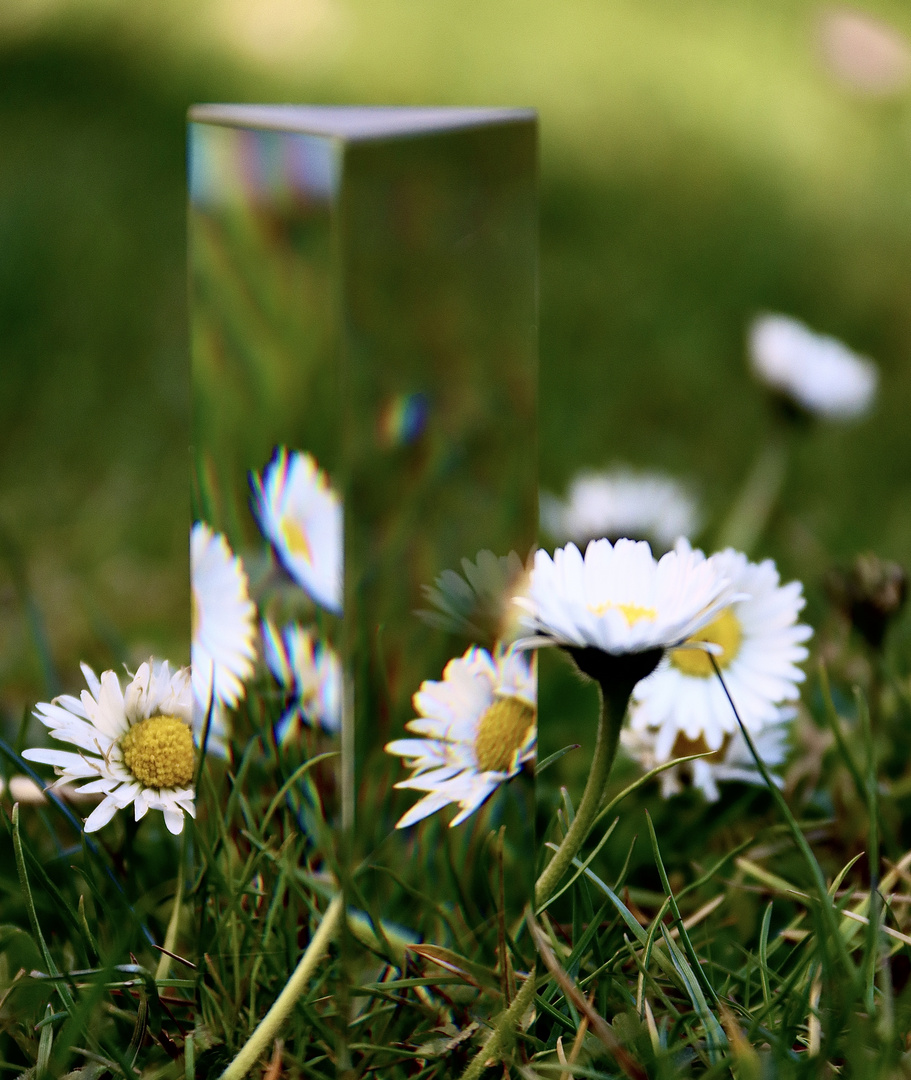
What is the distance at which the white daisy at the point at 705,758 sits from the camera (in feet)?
2.27

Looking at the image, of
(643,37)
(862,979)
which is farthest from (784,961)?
(643,37)

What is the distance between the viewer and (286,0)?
263 centimetres

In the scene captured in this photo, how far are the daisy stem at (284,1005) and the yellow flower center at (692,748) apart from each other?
0.83ft

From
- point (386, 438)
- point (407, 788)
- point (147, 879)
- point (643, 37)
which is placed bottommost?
point (147, 879)

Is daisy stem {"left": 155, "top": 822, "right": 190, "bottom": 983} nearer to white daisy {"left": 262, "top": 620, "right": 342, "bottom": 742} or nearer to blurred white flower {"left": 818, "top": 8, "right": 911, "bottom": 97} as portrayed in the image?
white daisy {"left": 262, "top": 620, "right": 342, "bottom": 742}

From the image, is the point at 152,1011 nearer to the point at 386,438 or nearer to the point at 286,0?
the point at 386,438

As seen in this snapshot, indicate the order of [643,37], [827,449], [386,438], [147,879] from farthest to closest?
[643,37], [827,449], [147,879], [386,438]

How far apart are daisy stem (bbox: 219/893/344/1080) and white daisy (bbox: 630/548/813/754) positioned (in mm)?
201

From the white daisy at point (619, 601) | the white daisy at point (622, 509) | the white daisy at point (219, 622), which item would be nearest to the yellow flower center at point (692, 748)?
the white daisy at point (619, 601)

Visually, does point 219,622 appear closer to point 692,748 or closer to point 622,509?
point 692,748

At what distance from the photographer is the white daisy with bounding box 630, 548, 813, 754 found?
0.64 metres

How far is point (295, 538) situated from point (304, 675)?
5 cm

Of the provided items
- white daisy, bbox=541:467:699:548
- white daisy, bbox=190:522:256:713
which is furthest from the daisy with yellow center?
white daisy, bbox=541:467:699:548

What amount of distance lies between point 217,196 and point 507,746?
23 cm
